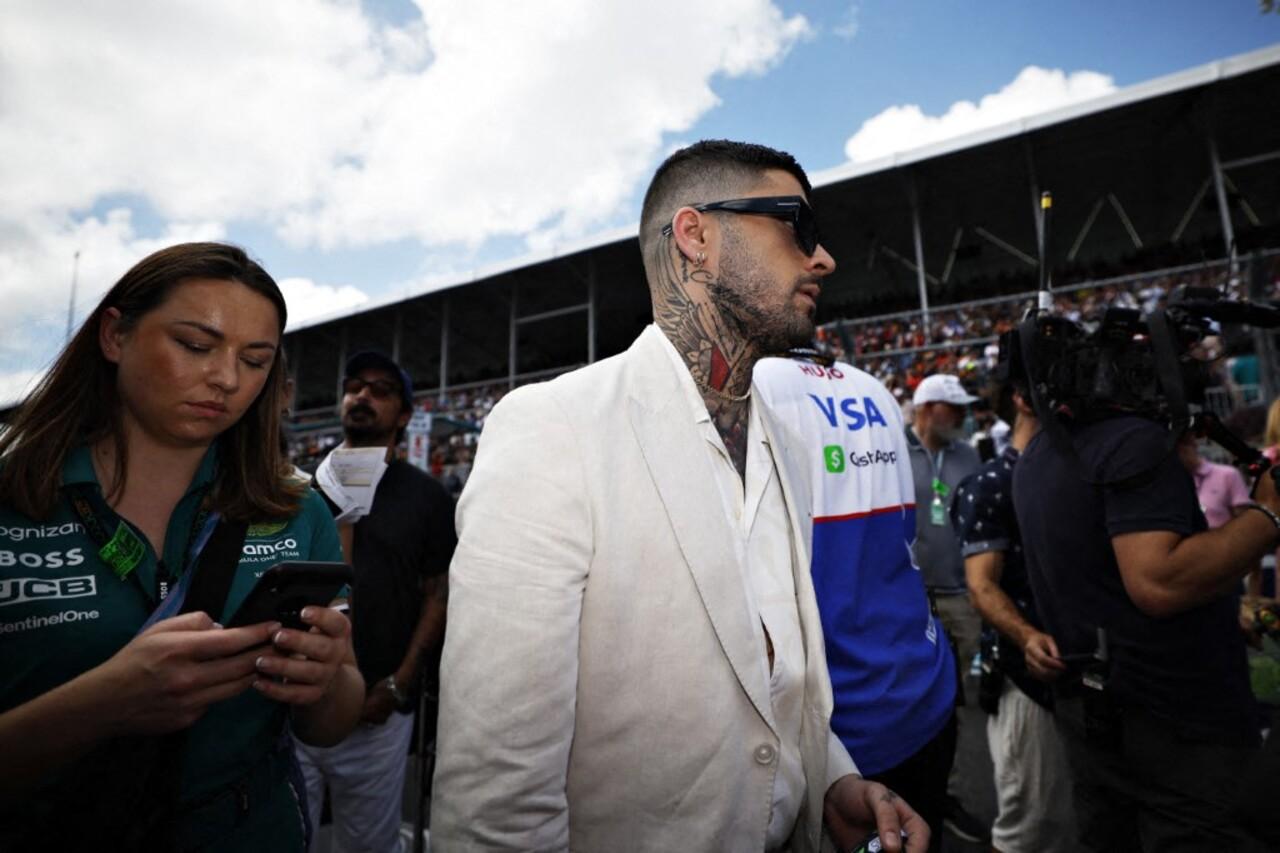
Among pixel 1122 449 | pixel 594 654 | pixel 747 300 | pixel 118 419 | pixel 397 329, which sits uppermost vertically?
pixel 397 329

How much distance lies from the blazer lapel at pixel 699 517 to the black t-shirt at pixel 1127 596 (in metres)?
1.71

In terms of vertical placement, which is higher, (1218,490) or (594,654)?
(1218,490)

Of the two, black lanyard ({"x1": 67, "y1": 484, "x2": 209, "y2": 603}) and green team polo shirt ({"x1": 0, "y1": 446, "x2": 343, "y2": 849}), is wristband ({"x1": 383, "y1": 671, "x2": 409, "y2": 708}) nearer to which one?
green team polo shirt ({"x1": 0, "y1": 446, "x2": 343, "y2": 849})

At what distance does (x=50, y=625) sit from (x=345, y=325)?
23147 mm

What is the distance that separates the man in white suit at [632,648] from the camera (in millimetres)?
1207

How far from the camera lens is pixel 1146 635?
87.4 inches

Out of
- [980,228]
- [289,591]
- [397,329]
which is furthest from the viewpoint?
[397,329]

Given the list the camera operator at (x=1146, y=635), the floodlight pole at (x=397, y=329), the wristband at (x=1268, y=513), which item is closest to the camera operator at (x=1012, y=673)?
the camera operator at (x=1146, y=635)

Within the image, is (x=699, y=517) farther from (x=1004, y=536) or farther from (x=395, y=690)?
(x=1004, y=536)

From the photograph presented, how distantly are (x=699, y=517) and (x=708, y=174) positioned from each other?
1.15 meters

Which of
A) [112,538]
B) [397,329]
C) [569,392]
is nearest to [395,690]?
[112,538]

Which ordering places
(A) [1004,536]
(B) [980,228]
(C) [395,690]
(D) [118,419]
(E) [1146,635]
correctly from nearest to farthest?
1. (D) [118,419]
2. (E) [1146,635]
3. (C) [395,690]
4. (A) [1004,536]
5. (B) [980,228]

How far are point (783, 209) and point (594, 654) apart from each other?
141 centimetres

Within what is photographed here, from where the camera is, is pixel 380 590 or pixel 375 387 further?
pixel 375 387
